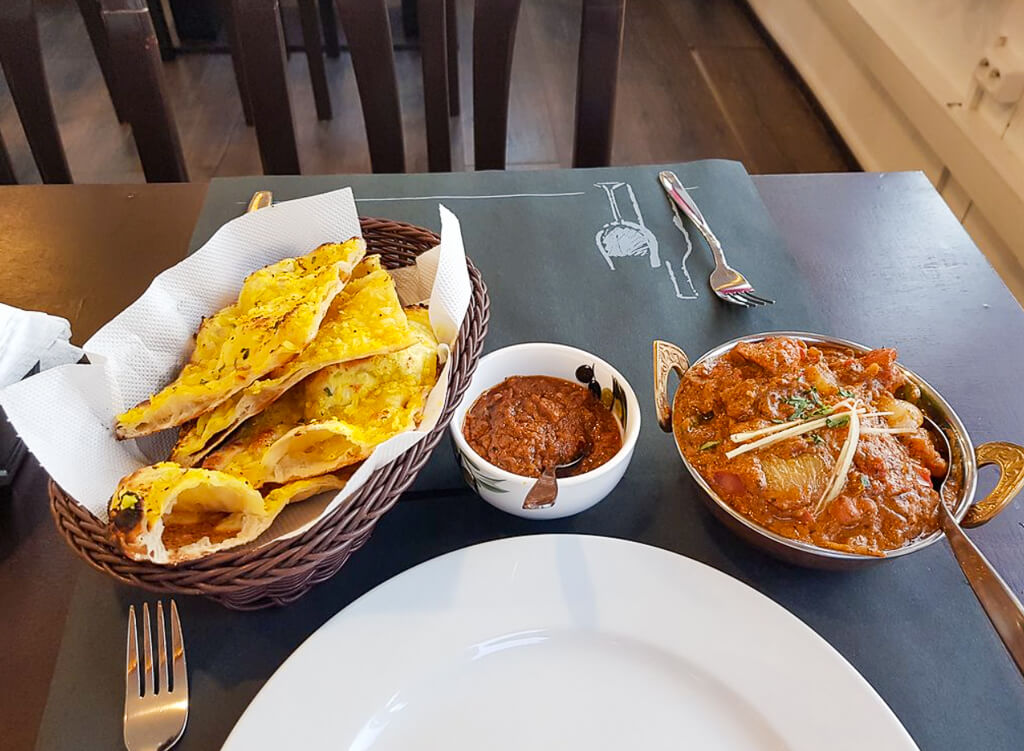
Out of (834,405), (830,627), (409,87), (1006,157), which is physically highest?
(834,405)

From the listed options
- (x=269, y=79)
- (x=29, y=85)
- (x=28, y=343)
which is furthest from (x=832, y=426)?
(x=29, y=85)

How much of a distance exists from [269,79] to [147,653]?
1.07 meters

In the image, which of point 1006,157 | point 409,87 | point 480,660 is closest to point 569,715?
point 480,660

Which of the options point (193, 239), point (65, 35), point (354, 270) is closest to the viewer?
point (354, 270)

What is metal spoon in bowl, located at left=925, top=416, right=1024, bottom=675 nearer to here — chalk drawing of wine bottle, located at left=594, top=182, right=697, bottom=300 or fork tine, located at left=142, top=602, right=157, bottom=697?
chalk drawing of wine bottle, located at left=594, top=182, right=697, bottom=300

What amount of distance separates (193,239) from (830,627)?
984 millimetres

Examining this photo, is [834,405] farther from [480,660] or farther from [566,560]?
[480,660]

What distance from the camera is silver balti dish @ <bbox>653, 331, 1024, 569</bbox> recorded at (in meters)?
0.72

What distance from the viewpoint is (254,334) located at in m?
0.78

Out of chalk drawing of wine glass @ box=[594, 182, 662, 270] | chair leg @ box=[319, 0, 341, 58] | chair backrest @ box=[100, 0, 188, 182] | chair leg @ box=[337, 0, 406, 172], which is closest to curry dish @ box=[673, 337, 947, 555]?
chalk drawing of wine glass @ box=[594, 182, 662, 270]

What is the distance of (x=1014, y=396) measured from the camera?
98cm

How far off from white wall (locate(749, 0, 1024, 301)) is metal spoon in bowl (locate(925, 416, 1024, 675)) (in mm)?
1498

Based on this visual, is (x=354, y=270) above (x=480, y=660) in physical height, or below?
above

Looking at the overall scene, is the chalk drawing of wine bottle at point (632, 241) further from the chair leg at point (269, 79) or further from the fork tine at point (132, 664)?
the fork tine at point (132, 664)
